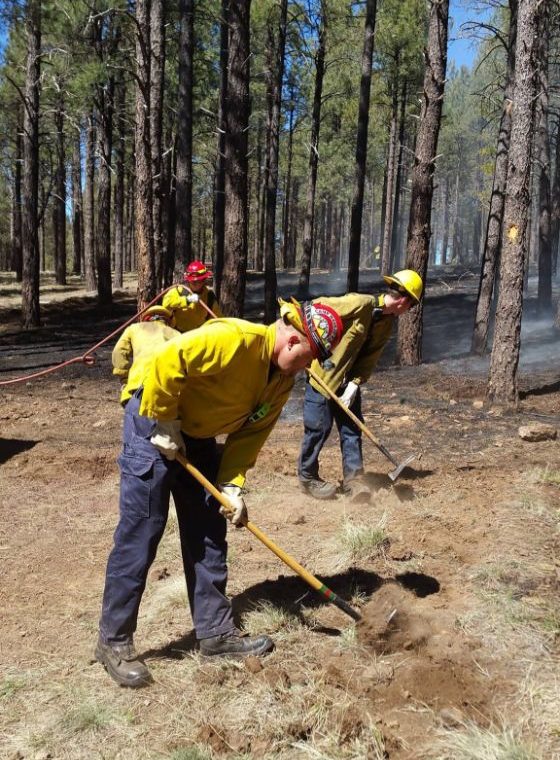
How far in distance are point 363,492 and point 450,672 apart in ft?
8.28

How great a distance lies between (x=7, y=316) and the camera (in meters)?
19.1

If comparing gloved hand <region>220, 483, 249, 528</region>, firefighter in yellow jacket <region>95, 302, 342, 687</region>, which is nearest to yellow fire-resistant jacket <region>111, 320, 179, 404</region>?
firefighter in yellow jacket <region>95, 302, 342, 687</region>

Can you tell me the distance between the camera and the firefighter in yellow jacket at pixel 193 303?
6.82 m

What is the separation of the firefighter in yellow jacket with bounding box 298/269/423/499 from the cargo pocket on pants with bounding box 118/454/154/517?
97.5 inches

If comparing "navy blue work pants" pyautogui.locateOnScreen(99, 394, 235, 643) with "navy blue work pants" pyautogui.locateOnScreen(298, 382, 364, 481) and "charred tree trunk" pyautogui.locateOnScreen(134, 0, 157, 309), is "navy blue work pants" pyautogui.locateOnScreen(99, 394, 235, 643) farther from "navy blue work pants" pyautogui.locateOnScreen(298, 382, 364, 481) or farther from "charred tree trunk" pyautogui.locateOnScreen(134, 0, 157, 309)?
"charred tree trunk" pyautogui.locateOnScreen(134, 0, 157, 309)

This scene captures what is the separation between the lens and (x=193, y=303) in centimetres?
677

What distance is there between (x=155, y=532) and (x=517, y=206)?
22.6ft

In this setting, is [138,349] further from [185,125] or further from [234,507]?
[185,125]

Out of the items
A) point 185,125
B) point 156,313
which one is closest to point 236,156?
point 185,125

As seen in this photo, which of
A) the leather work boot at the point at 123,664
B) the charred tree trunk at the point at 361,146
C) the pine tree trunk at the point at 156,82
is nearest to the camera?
the leather work boot at the point at 123,664

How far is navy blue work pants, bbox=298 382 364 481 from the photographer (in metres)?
5.80

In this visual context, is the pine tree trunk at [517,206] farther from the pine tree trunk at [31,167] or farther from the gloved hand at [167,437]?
the pine tree trunk at [31,167]

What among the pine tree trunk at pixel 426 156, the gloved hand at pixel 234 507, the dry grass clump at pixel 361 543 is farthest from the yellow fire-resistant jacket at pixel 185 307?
the pine tree trunk at pixel 426 156

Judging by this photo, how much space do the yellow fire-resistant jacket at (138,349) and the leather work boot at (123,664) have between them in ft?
4.12
